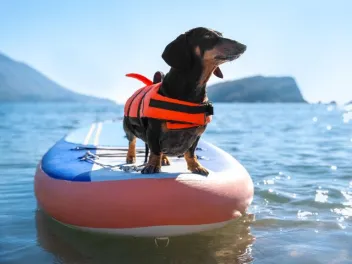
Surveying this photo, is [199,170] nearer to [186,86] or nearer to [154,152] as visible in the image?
[154,152]

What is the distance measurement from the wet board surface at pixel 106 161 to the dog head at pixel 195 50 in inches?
36.8

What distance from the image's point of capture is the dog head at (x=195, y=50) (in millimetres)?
3625

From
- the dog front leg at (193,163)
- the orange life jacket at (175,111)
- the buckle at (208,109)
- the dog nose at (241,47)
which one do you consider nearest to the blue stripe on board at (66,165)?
the orange life jacket at (175,111)

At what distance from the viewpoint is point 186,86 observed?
3.82 metres

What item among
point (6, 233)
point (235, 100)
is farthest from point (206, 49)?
point (235, 100)

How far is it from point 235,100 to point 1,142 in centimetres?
12238

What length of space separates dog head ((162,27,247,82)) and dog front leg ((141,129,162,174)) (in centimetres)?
60

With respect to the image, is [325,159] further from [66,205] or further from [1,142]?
[1,142]

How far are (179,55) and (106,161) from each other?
1671mm

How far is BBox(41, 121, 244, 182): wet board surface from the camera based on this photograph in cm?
403

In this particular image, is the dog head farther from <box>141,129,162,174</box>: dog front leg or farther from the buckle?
<box>141,129,162,174</box>: dog front leg

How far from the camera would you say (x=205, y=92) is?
3943 mm

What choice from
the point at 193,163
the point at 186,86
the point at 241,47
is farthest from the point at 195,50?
the point at 193,163

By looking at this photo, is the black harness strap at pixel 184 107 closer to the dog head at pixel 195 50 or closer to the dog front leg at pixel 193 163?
the dog head at pixel 195 50
